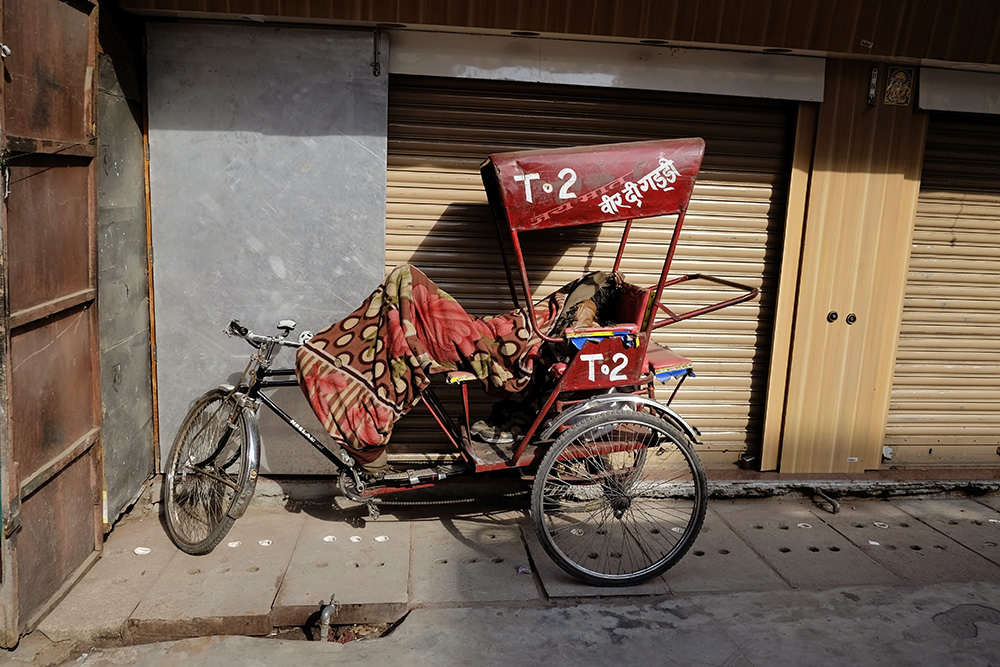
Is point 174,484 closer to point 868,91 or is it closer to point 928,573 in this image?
point 928,573

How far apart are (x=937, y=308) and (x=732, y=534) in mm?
2451

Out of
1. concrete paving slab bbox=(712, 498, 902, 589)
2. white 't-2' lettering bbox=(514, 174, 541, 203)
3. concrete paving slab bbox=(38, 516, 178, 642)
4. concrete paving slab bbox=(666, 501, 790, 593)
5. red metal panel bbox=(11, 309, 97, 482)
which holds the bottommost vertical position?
concrete paving slab bbox=(38, 516, 178, 642)

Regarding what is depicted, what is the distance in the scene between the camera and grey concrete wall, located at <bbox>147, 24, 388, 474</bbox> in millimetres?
5070

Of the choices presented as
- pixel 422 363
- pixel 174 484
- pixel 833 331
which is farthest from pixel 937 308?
pixel 174 484

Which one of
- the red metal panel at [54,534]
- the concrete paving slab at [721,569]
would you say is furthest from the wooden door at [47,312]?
the concrete paving slab at [721,569]

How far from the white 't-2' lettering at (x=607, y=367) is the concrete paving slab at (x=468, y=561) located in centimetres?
120

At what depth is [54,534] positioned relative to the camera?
4074 millimetres

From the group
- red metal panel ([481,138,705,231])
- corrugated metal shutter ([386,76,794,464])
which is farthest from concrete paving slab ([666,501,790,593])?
red metal panel ([481,138,705,231])

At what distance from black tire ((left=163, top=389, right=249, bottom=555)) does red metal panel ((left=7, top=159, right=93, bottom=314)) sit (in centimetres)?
105

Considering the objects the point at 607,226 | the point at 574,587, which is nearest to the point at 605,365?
the point at 574,587

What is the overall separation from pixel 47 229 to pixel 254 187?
4.80ft

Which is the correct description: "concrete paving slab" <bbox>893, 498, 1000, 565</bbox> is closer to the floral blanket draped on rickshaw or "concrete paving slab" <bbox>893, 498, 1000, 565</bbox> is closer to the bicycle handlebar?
the floral blanket draped on rickshaw

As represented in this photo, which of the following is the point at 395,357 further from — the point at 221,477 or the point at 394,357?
the point at 221,477

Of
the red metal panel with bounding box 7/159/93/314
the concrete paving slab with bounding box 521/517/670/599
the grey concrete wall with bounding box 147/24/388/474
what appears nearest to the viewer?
the red metal panel with bounding box 7/159/93/314
